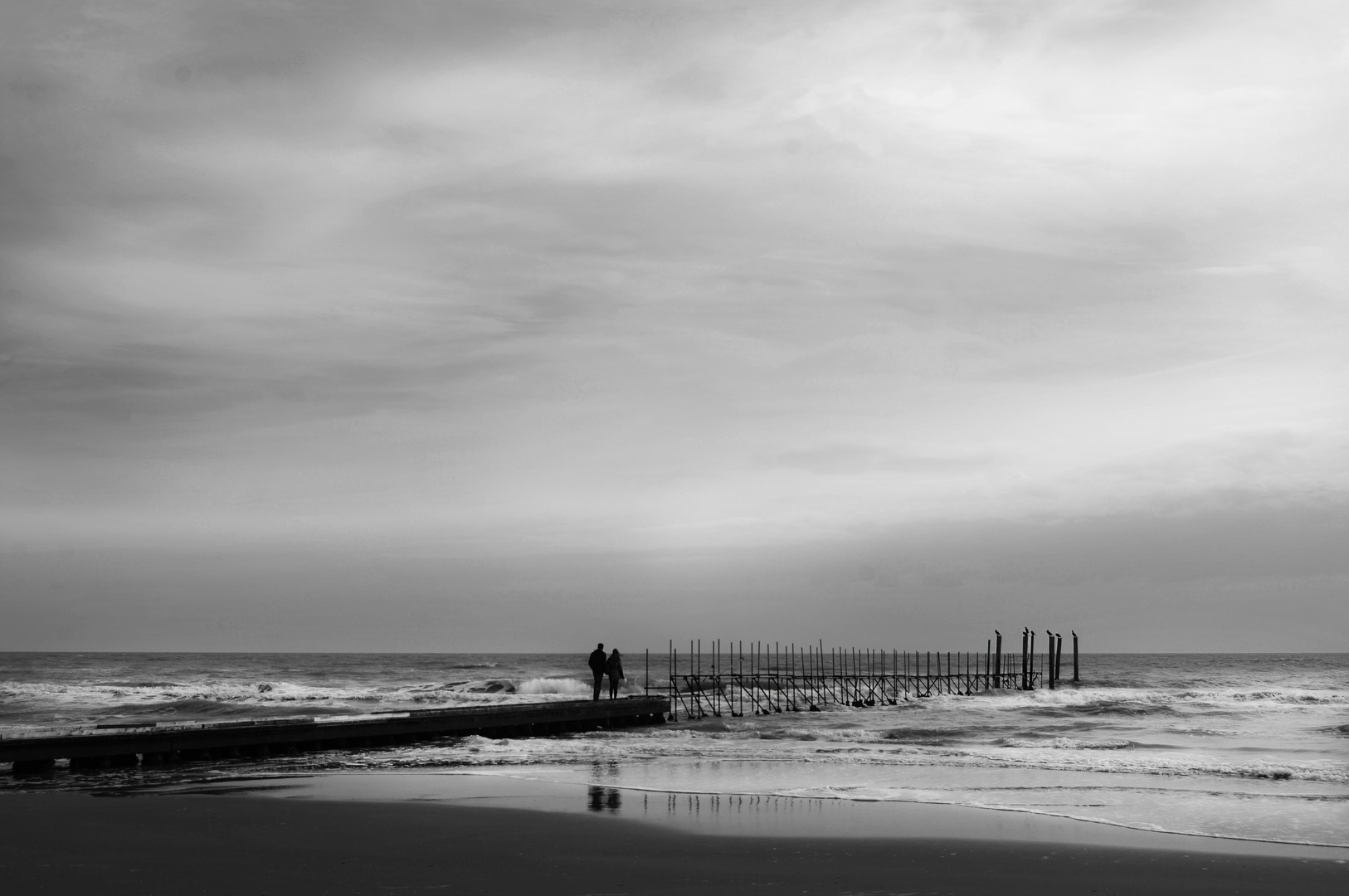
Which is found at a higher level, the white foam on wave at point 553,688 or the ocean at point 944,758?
the ocean at point 944,758

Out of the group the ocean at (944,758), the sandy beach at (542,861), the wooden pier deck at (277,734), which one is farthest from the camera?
the wooden pier deck at (277,734)

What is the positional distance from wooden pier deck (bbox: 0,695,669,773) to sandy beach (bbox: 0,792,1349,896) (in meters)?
5.17

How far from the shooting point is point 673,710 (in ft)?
114

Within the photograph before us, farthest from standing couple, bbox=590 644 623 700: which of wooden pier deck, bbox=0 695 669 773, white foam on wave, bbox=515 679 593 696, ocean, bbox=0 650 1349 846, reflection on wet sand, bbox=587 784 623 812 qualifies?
white foam on wave, bbox=515 679 593 696

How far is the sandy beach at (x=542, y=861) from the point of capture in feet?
31.3

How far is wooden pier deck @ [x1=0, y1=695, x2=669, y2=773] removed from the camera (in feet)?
59.4

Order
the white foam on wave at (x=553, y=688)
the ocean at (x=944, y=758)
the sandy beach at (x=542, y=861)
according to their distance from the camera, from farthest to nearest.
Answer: the white foam on wave at (x=553, y=688) → the ocean at (x=944, y=758) → the sandy beach at (x=542, y=861)

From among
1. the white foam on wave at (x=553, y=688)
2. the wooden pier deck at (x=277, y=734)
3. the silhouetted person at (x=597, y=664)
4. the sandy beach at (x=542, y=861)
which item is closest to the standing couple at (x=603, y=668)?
the silhouetted person at (x=597, y=664)

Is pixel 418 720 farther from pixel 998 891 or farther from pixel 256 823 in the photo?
pixel 998 891

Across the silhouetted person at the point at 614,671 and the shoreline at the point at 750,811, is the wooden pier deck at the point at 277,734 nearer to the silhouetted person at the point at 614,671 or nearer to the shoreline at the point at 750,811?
the silhouetted person at the point at 614,671

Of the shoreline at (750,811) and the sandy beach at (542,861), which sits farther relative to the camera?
the shoreline at (750,811)

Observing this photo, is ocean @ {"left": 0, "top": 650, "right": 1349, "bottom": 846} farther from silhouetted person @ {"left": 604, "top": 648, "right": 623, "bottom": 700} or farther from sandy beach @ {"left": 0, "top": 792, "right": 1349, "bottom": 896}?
sandy beach @ {"left": 0, "top": 792, "right": 1349, "bottom": 896}

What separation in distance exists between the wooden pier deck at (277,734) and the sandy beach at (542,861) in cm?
517

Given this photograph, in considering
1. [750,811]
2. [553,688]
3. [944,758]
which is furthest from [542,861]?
[553,688]
